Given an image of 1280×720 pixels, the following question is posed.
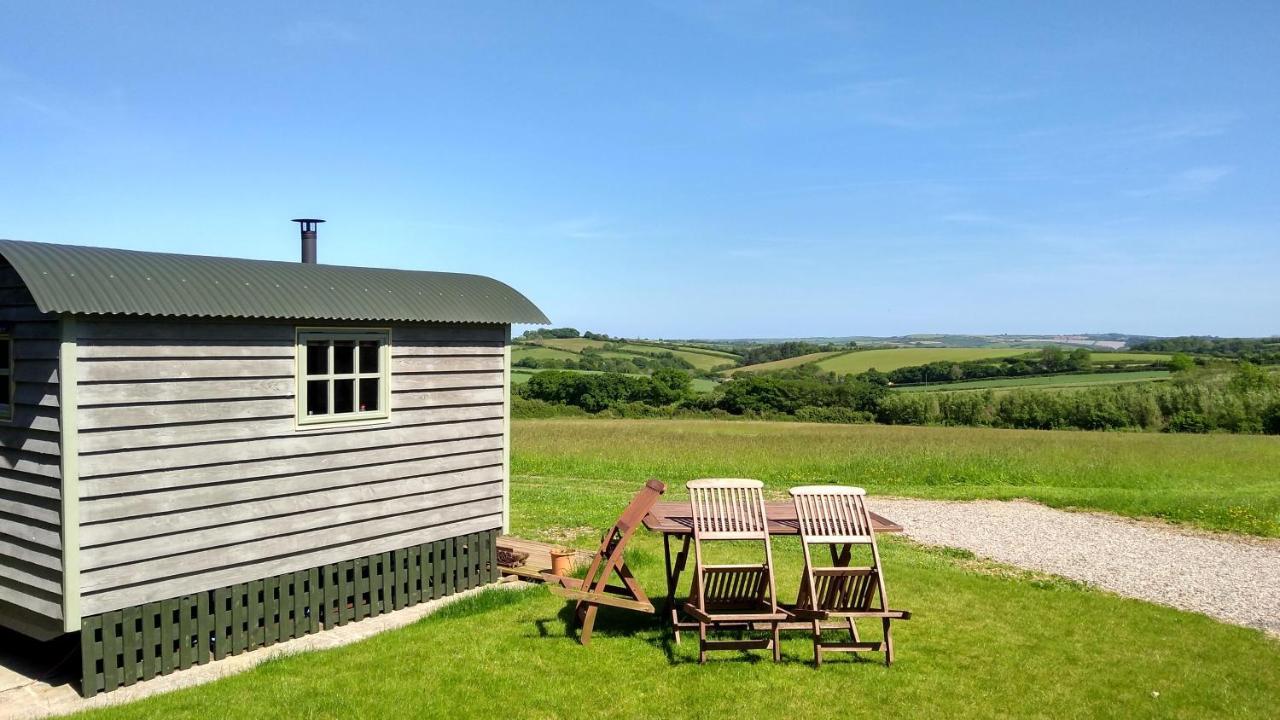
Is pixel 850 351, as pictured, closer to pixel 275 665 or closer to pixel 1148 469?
pixel 1148 469

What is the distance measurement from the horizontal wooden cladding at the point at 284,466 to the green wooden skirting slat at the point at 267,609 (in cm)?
95

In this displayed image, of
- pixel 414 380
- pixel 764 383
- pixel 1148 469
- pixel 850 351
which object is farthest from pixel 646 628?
pixel 850 351

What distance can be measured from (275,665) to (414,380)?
302 centimetres

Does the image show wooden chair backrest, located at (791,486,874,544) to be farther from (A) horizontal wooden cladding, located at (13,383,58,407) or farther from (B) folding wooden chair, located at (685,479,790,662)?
(A) horizontal wooden cladding, located at (13,383,58,407)

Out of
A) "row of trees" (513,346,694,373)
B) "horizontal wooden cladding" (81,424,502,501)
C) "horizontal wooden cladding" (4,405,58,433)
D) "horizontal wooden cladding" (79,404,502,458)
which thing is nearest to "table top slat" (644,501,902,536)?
"horizontal wooden cladding" (81,424,502,501)

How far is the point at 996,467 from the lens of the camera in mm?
22047

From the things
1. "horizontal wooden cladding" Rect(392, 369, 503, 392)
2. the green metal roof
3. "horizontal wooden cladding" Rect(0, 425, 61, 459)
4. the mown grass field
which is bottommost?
the mown grass field

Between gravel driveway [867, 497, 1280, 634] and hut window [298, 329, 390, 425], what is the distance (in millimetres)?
8893

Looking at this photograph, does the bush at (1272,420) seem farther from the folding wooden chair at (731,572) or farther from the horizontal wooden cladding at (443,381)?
the horizontal wooden cladding at (443,381)

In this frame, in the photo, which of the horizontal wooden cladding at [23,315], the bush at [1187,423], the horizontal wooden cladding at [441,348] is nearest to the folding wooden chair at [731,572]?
the horizontal wooden cladding at [441,348]

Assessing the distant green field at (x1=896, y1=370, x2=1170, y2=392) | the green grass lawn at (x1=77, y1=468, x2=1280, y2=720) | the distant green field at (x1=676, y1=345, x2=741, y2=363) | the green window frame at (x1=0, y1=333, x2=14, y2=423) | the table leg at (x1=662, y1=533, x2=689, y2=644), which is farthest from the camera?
the distant green field at (x1=676, y1=345, x2=741, y2=363)

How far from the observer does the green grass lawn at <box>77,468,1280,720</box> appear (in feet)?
20.7

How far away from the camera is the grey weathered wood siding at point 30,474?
6.49 m

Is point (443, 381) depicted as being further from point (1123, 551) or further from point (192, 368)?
point (1123, 551)
